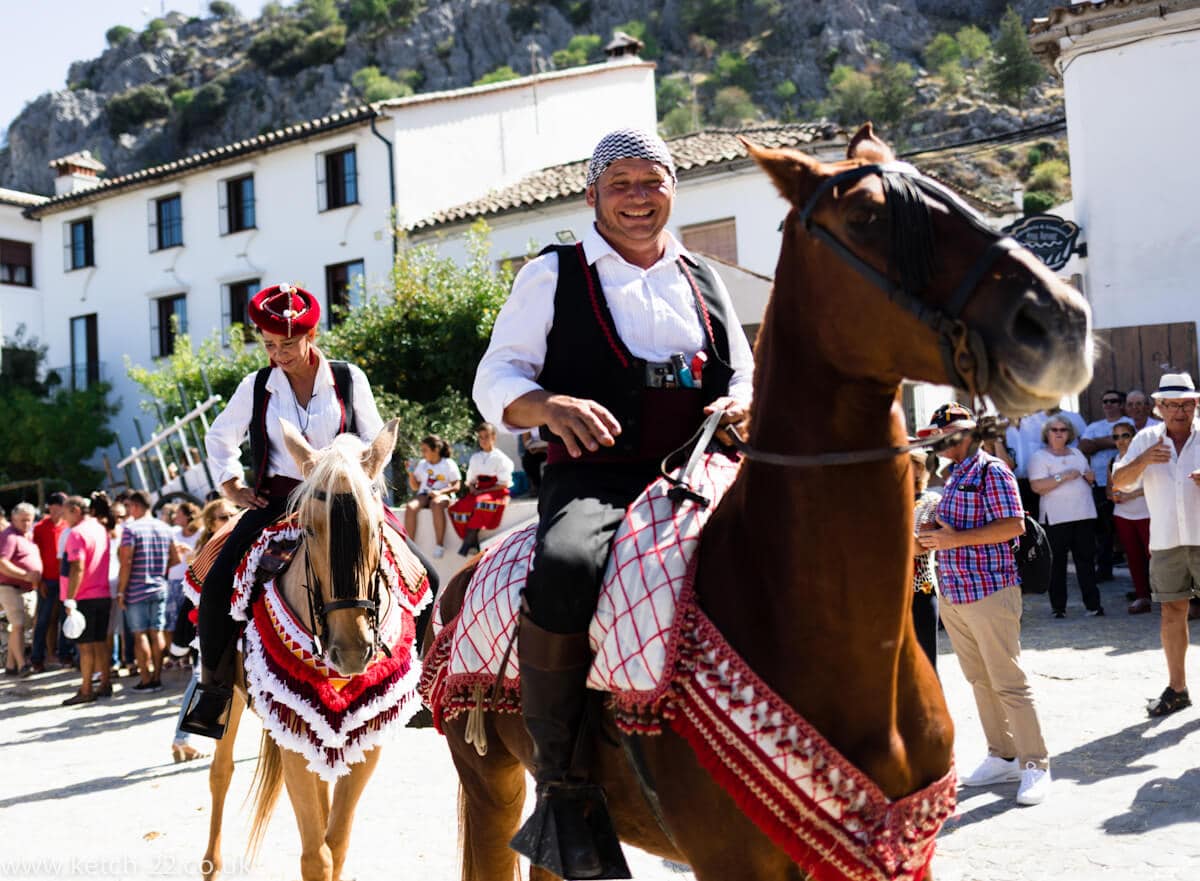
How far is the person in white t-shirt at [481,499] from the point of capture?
13.8 metres

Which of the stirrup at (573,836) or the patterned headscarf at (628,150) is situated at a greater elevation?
the patterned headscarf at (628,150)

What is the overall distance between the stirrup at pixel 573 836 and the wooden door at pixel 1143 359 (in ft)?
45.5

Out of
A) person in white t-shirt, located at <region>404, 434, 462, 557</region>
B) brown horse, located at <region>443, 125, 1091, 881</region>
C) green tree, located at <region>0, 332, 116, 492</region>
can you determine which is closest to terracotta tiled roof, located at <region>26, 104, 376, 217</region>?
green tree, located at <region>0, 332, 116, 492</region>

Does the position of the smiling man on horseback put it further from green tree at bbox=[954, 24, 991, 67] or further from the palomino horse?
green tree at bbox=[954, 24, 991, 67]

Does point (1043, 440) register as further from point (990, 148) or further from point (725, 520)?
point (990, 148)

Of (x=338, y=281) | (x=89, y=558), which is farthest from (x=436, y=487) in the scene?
(x=338, y=281)

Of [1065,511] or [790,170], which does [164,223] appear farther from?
[790,170]

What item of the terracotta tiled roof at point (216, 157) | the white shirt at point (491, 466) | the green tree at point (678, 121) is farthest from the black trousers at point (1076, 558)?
the green tree at point (678, 121)

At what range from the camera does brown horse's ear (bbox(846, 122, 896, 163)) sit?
2695 millimetres

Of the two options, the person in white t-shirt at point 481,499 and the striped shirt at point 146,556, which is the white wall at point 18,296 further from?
the person in white t-shirt at point 481,499

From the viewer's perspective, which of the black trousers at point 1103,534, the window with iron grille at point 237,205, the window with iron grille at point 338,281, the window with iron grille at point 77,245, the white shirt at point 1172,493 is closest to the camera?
the white shirt at point 1172,493

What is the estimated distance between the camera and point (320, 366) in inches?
237

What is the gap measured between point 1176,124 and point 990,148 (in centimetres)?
3674

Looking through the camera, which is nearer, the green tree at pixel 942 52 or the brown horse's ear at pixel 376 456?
the brown horse's ear at pixel 376 456
